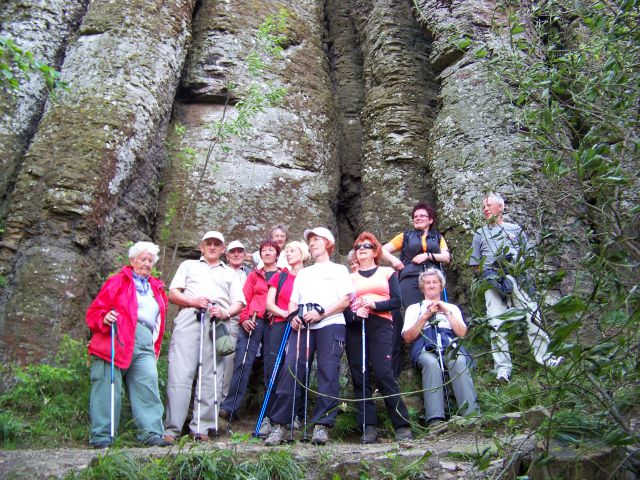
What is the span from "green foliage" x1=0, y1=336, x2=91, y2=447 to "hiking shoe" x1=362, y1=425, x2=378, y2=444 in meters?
2.70

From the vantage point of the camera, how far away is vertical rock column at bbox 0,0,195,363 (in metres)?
7.71

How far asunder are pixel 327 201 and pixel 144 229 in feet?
10.2

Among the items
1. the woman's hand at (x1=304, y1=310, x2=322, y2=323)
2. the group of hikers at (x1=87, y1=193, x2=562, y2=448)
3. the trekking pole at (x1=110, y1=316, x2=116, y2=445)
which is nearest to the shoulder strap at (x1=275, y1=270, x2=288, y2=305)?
the group of hikers at (x1=87, y1=193, x2=562, y2=448)

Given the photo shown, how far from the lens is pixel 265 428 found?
612cm

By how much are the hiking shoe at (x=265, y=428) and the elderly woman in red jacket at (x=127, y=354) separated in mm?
902

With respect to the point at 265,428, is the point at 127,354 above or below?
above

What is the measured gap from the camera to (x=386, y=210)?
1079 centimetres

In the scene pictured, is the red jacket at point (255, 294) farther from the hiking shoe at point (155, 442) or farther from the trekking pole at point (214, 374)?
the hiking shoe at point (155, 442)

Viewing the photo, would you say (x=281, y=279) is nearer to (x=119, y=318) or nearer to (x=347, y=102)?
(x=119, y=318)

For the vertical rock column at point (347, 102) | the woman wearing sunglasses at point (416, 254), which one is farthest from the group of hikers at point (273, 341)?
the vertical rock column at point (347, 102)

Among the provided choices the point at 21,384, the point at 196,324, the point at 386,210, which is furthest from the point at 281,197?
the point at 21,384

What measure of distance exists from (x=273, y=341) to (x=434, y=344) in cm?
173

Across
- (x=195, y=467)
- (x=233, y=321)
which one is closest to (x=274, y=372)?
(x=233, y=321)

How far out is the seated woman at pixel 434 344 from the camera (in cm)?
604
